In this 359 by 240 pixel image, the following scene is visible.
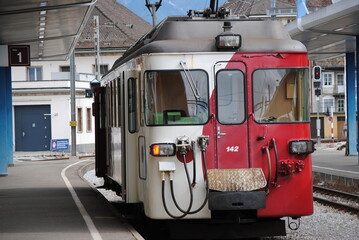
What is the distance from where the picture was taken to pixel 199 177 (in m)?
11.0

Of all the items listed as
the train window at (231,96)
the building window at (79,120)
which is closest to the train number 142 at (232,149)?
the train window at (231,96)

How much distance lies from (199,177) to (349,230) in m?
4.11

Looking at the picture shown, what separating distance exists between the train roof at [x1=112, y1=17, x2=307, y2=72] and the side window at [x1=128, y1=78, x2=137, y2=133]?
0.45 meters

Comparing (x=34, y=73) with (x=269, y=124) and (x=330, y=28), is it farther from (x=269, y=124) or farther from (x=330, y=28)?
(x=269, y=124)

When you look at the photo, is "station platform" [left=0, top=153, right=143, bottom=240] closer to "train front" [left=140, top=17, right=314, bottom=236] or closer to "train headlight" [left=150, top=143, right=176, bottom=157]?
"train front" [left=140, top=17, right=314, bottom=236]

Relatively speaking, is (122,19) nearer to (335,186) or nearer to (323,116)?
(323,116)

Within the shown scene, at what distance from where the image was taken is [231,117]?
1126 cm

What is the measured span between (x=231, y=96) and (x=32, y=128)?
49.0 m

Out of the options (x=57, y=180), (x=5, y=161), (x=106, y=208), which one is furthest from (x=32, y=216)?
(x=5, y=161)

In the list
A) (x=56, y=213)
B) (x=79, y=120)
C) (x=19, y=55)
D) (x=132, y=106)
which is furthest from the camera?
(x=79, y=120)

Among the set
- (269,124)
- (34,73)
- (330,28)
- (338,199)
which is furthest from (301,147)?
(34,73)

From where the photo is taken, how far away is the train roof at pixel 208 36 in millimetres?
11305

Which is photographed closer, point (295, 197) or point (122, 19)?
point (295, 197)

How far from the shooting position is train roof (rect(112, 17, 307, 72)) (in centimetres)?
1130
